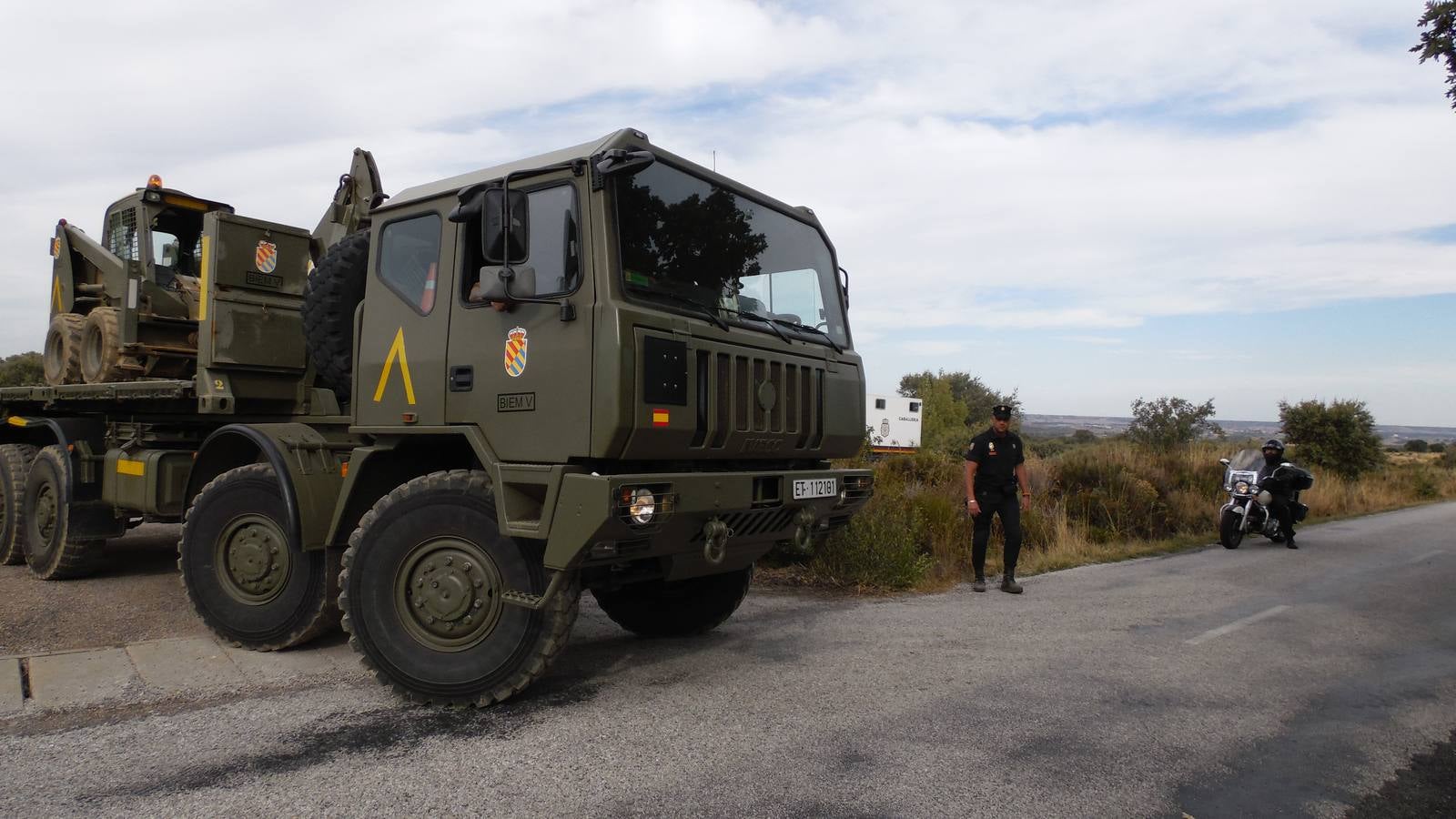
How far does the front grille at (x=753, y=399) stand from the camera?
15.6 ft

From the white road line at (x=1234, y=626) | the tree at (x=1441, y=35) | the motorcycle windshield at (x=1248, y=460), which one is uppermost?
the tree at (x=1441, y=35)

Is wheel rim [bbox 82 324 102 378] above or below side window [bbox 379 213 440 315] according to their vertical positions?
below

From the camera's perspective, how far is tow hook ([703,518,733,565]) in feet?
15.8

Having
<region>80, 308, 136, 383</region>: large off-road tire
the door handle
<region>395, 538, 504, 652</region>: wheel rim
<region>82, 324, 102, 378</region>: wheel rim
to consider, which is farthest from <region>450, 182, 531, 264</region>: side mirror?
<region>82, 324, 102, 378</region>: wheel rim

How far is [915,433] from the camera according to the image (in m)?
37.8

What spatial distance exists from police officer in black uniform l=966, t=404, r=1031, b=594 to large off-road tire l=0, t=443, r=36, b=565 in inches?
335

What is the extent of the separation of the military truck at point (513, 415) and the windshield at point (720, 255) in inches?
0.6

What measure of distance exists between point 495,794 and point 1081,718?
2.81 meters

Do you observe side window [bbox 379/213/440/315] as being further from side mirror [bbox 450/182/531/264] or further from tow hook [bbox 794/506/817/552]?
tow hook [bbox 794/506/817/552]

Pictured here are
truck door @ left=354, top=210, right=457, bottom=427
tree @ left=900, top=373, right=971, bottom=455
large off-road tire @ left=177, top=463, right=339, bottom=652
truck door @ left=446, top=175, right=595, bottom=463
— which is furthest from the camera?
tree @ left=900, top=373, right=971, bottom=455

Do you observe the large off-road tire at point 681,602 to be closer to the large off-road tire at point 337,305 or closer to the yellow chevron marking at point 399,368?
the yellow chevron marking at point 399,368

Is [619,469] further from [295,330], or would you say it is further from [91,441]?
[91,441]

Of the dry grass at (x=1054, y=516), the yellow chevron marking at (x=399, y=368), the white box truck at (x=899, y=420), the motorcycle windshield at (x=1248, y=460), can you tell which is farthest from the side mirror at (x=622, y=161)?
the white box truck at (x=899, y=420)

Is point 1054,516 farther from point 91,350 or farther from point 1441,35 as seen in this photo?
point 91,350
